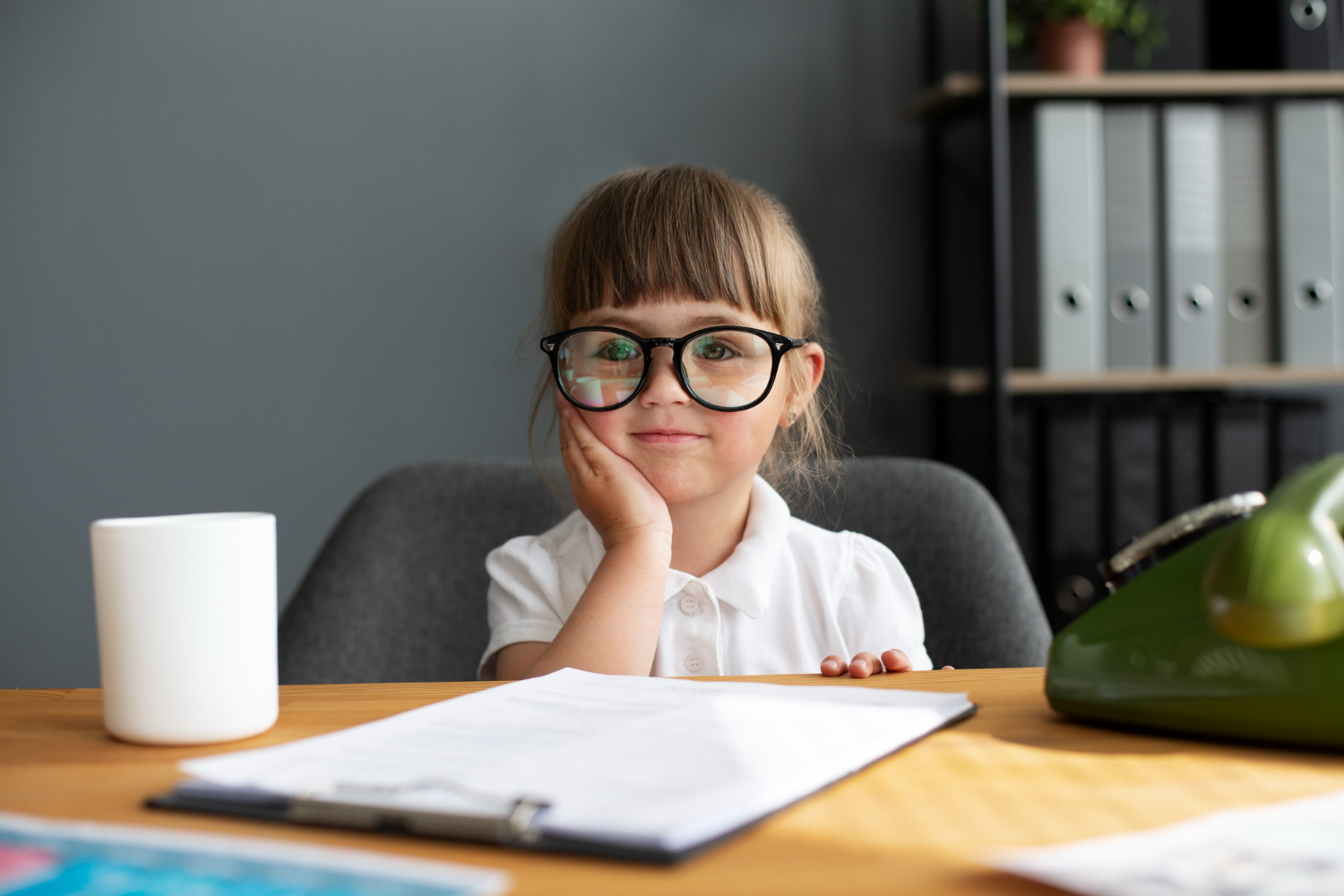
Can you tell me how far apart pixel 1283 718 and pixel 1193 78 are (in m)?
1.52

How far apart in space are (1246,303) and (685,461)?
1.21m

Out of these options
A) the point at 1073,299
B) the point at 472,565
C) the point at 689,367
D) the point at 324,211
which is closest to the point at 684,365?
the point at 689,367

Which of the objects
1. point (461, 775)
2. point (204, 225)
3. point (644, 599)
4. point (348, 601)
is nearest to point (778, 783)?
point (461, 775)

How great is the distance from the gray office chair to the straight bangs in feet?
0.72

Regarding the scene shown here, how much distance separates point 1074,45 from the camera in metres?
1.75

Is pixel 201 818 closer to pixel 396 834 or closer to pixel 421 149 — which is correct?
pixel 396 834

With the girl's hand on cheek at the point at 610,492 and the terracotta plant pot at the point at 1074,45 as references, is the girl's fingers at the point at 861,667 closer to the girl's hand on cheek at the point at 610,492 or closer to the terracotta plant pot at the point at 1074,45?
the girl's hand on cheek at the point at 610,492

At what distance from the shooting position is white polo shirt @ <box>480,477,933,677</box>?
96cm

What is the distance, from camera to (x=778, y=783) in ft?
1.27

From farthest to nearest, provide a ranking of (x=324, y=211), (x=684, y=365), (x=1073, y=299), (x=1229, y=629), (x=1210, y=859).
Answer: (x=324, y=211), (x=1073, y=299), (x=684, y=365), (x=1229, y=629), (x=1210, y=859)

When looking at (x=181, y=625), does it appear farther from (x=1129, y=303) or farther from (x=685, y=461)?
(x=1129, y=303)

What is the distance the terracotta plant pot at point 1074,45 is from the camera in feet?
5.72

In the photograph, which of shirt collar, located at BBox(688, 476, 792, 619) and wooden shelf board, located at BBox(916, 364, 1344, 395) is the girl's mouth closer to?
shirt collar, located at BBox(688, 476, 792, 619)

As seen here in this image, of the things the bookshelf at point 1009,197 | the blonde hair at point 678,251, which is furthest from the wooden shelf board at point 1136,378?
the blonde hair at point 678,251
